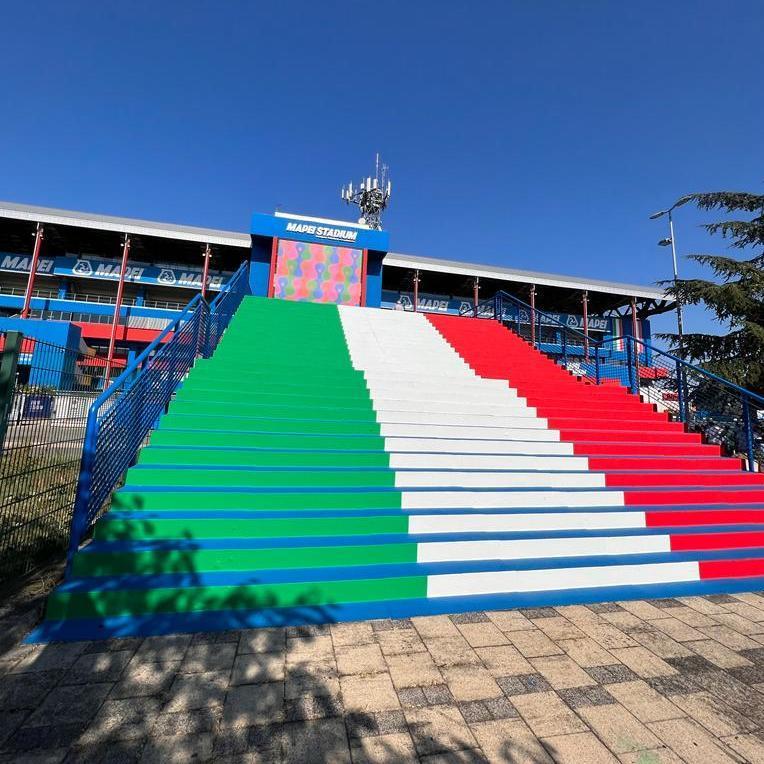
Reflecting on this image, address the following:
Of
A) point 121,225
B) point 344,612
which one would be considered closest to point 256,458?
point 344,612

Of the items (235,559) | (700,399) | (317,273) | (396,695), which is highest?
(317,273)

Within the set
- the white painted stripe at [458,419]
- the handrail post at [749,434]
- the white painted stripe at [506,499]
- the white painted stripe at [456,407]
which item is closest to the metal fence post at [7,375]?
the white painted stripe at [506,499]

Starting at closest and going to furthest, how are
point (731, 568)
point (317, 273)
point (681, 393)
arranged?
point (731, 568)
point (681, 393)
point (317, 273)

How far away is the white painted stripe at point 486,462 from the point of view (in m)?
5.01

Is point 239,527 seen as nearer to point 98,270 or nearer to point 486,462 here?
point 486,462

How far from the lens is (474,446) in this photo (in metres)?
5.54

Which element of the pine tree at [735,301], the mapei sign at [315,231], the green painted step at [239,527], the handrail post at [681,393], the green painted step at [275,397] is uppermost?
the mapei sign at [315,231]

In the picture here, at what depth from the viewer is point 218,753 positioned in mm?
1958

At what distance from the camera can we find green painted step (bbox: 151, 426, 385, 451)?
4.65 metres

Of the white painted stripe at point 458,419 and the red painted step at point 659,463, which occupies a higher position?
the white painted stripe at point 458,419

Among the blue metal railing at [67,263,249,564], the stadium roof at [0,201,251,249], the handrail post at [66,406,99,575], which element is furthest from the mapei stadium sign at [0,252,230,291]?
the handrail post at [66,406,99,575]

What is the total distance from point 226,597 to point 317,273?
14.2 metres

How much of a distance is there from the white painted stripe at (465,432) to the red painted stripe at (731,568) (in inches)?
89.1

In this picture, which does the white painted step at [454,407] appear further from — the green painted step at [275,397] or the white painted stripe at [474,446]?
the white painted stripe at [474,446]
